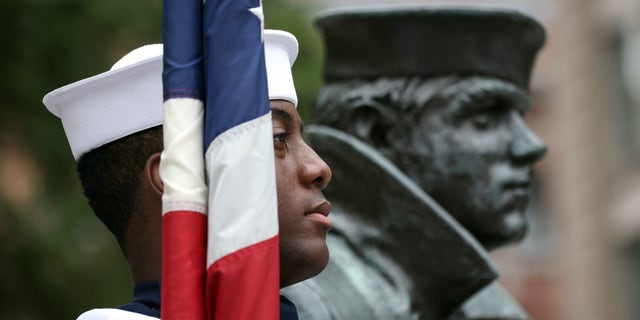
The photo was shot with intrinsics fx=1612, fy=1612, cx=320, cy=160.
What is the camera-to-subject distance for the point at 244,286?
302 centimetres

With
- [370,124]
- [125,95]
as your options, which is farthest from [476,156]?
[125,95]

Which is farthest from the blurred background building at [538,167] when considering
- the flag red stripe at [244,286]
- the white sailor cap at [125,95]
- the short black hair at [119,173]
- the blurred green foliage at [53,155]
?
the flag red stripe at [244,286]

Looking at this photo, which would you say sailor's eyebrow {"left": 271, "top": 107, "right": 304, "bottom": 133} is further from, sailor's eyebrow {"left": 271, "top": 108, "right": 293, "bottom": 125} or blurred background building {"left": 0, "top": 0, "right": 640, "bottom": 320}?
blurred background building {"left": 0, "top": 0, "right": 640, "bottom": 320}

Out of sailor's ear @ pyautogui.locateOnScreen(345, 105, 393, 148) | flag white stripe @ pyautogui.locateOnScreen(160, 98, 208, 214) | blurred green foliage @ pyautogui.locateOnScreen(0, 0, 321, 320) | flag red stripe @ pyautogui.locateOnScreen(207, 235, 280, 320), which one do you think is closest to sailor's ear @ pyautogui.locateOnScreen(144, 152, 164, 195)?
flag white stripe @ pyautogui.locateOnScreen(160, 98, 208, 214)

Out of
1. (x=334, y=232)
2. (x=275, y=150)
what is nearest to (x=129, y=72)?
(x=275, y=150)

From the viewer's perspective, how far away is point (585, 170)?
80.7ft

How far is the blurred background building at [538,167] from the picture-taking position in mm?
11773

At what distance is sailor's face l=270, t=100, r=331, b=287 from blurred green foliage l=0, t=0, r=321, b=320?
843 centimetres

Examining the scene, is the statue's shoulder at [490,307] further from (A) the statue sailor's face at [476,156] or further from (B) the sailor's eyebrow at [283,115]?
(B) the sailor's eyebrow at [283,115]

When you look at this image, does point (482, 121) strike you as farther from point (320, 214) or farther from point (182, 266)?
point (182, 266)

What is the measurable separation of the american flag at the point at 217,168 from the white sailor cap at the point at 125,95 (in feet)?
0.92

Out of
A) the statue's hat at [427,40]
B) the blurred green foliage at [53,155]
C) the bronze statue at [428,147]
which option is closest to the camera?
the bronze statue at [428,147]

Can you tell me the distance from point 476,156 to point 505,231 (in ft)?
0.88

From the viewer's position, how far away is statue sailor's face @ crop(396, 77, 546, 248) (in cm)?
535
